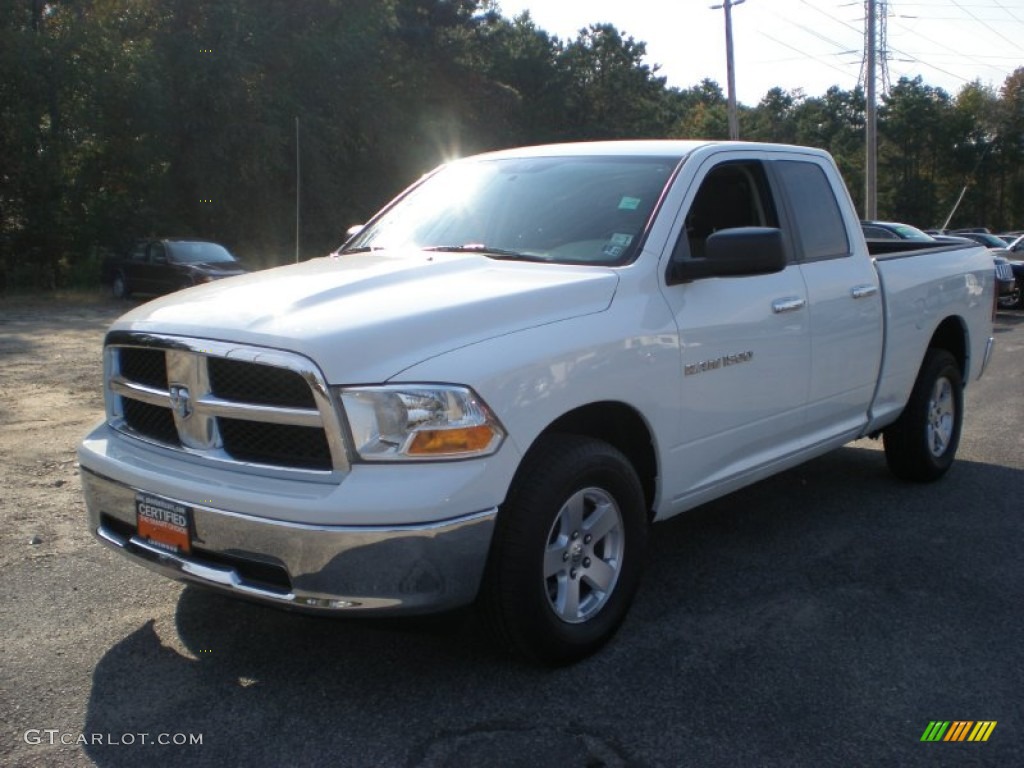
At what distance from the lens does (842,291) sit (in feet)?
17.6

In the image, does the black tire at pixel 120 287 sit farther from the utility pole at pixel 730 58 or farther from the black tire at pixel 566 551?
the black tire at pixel 566 551

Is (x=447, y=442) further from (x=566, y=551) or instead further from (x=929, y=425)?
(x=929, y=425)

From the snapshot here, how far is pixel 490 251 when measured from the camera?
4.53 meters

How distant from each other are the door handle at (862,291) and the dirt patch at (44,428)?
4.04 metres

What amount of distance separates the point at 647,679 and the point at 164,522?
175cm

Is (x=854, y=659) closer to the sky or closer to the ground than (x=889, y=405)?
closer to the ground

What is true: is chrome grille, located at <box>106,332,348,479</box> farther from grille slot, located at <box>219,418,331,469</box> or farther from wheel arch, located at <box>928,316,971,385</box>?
wheel arch, located at <box>928,316,971,385</box>

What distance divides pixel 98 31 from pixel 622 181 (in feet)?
85.9

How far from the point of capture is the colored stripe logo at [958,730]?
3373mm

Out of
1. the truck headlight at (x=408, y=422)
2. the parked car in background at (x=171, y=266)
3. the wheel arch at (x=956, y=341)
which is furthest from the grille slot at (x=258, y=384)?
the parked car in background at (x=171, y=266)

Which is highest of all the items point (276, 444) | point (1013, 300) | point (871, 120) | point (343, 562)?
→ point (871, 120)

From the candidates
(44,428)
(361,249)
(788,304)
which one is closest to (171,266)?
(44,428)

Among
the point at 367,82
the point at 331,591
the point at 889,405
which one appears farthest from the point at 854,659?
the point at 367,82

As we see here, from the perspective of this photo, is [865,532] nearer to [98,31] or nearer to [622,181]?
[622,181]
